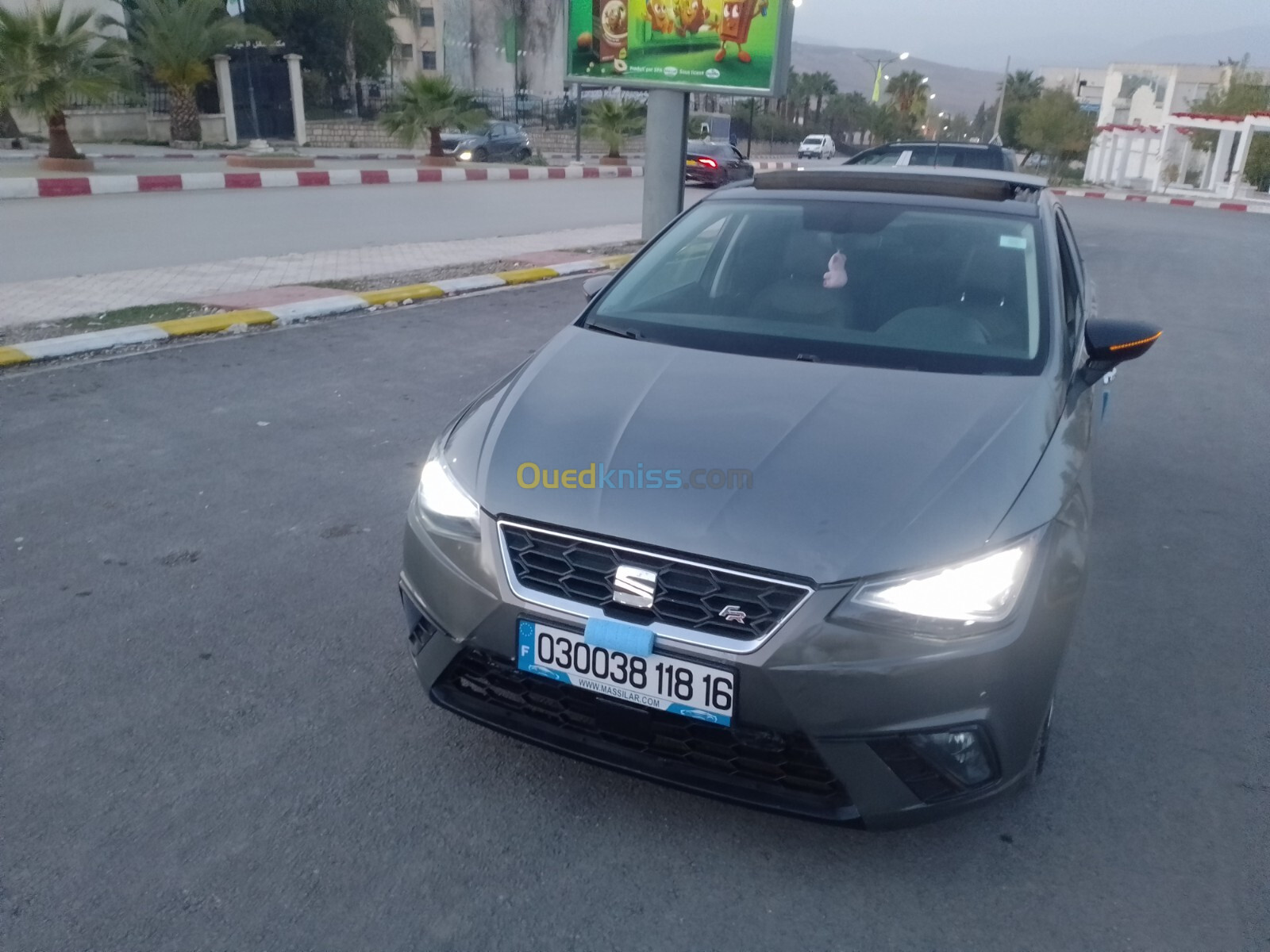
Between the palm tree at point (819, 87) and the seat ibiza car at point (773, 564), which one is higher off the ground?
the palm tree at point (819, 87)

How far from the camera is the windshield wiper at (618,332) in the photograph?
343 centimetres

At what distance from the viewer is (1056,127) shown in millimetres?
48094

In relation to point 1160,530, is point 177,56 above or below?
above

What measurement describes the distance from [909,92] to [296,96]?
63.0 m

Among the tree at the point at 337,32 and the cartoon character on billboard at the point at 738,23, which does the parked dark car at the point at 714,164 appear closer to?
the cartoon character on billboard at the point at 738,23

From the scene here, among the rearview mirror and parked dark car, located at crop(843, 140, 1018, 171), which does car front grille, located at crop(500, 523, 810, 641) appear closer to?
the rearview mirror

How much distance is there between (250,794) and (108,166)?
21.6m

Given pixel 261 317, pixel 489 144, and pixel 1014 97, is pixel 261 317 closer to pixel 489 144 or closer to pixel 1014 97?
pixel 489 144

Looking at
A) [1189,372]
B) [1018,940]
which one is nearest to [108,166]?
[1189,372]

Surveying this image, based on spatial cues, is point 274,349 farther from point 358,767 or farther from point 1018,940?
point 1018,940

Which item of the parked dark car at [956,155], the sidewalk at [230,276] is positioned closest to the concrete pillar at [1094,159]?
the parked dark car at [956,155]

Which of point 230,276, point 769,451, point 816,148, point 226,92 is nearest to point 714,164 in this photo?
point 226,92

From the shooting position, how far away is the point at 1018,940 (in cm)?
231

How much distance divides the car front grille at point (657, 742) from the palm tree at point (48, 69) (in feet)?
65.8
